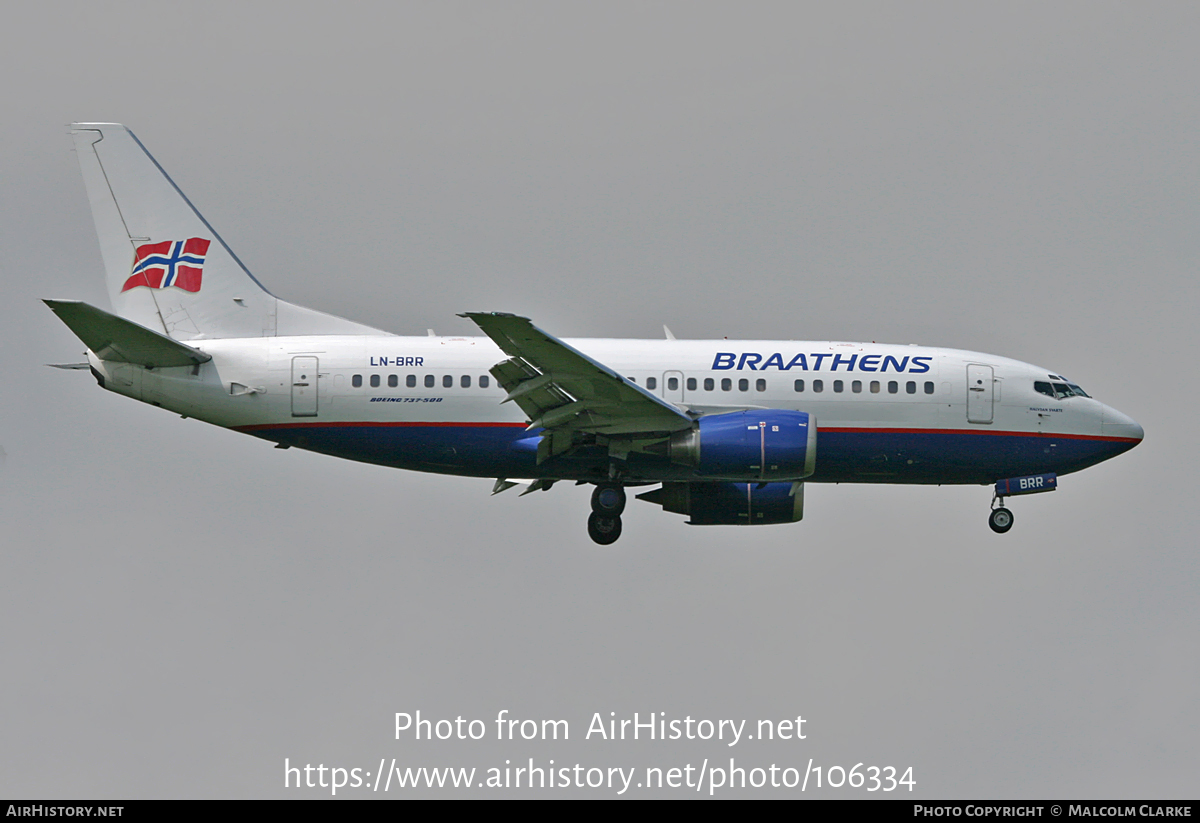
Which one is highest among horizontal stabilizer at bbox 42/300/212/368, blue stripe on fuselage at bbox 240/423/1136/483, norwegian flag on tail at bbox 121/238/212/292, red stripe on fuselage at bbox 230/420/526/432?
norwegian flag on tail at bbox 121/238/212/292

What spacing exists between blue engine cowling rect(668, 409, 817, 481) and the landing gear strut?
5785mm

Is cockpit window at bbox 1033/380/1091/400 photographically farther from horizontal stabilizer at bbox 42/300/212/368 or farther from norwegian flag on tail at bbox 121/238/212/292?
norwegian flag on tail at bbox 121/238/212/292

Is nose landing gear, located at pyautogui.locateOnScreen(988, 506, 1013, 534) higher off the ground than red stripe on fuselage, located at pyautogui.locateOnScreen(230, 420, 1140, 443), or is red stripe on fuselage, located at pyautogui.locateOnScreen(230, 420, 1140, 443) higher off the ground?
red stripe on fuselage, located at pyautogui.locateOnScreen(230, 420, 1140, 443)

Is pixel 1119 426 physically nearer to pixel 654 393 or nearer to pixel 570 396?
pixel 654 393

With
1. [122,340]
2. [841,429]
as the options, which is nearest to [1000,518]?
[841,429]

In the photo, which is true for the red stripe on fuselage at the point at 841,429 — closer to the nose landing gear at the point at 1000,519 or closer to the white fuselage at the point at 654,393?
the white fuselage at the point at 654,393

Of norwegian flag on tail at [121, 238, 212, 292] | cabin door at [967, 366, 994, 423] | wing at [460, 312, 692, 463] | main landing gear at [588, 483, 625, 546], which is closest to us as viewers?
wing at [460, 312, 692, 463]

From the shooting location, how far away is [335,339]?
3450 cm

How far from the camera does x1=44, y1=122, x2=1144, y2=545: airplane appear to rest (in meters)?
32.8

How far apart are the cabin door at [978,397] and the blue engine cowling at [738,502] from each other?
433 cm

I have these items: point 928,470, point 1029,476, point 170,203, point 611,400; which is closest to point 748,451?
point 611,400

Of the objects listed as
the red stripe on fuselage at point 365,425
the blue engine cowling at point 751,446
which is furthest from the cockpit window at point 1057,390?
the red stripe on fuselage at point 365,425

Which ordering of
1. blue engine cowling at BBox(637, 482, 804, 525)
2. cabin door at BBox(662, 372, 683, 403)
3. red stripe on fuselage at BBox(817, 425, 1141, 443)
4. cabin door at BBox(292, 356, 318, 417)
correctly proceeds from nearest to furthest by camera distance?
1. cabin door at BBox(292, 356, 318, 417)
2. cabin door at BBox(662, 372, 683, 403)
3. red stripe on fuselage at BBox(817, 425, 1141, 443)
4. blue engine cowling at BBox(637, 482, 804, 525)

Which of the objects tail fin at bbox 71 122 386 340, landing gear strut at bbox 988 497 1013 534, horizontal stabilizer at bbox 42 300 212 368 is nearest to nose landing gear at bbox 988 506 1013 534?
landing gear strut at bbox 988 497 1013 534
